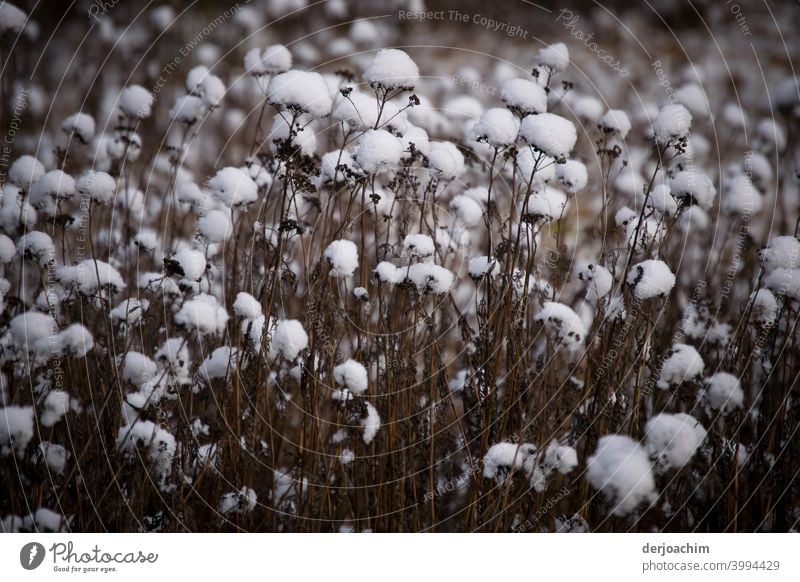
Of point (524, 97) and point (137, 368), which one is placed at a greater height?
point (524, 97)

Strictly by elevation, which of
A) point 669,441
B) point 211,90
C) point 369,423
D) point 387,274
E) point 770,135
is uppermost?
point 770,135

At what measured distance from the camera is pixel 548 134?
3.48ft

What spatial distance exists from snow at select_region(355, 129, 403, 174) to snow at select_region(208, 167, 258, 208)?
0.92 ft

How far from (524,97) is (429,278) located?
0.39 m

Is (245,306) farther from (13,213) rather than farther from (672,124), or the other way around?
(672,124)

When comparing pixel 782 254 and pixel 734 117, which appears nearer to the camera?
pixel 782 254

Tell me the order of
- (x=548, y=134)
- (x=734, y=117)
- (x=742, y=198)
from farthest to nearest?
(x=734, y=117)
(x=742, y=198)
(x=548, y=134)

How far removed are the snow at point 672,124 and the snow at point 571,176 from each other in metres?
0.17

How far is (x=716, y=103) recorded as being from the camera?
240 cm

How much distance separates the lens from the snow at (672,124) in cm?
120

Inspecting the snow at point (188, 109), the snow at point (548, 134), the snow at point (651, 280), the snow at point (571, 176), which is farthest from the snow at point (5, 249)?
the snow at point (651, 280)

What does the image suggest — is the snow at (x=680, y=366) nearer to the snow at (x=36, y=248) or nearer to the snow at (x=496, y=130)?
the snow at (x=496, y=130)

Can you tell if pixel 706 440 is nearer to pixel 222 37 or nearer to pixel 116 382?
pixel 116 382
